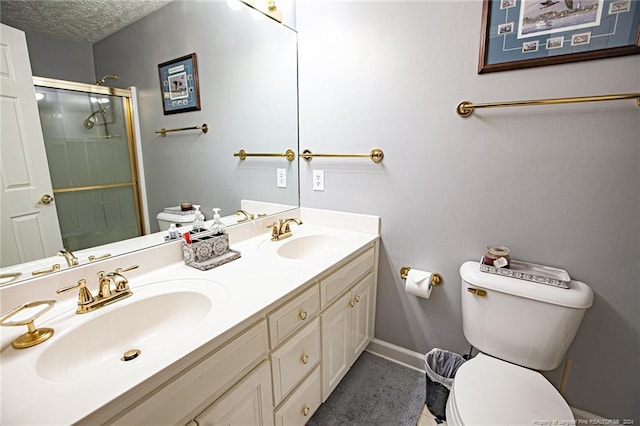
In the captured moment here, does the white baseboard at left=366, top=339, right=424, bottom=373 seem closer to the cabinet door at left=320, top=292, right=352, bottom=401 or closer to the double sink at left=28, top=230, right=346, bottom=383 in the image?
the cabinet door at left=320, top=292, right=352, bottom=401

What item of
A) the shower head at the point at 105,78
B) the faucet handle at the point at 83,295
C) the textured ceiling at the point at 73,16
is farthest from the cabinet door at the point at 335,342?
the textured ceiling at the point at 73,16

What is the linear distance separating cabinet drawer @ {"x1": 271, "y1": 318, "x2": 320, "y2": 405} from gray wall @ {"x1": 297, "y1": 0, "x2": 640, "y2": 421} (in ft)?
2.15

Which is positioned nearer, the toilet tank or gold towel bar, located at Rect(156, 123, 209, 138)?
the toilet tank

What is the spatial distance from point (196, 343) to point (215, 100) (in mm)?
1211

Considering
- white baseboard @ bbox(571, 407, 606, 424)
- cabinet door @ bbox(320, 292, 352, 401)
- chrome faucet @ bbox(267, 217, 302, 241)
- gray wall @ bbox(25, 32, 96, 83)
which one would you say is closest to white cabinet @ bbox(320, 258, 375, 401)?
cabinet door @ bbox(320, 292, 352, 401)

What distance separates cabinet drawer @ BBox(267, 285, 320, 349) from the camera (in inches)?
37.6

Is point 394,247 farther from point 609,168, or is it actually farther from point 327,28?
point 327,28

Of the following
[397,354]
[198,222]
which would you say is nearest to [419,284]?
[397,354]

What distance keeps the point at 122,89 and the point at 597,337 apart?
213 centimetres

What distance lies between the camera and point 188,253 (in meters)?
1.21

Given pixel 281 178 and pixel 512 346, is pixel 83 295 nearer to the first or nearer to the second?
pixel 281 178

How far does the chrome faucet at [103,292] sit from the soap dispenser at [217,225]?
0.41 metres

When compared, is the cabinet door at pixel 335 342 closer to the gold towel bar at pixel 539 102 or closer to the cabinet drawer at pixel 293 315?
the cabinet drawer at pixel 293 315

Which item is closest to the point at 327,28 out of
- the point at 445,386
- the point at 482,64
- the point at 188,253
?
the point at 482,64
